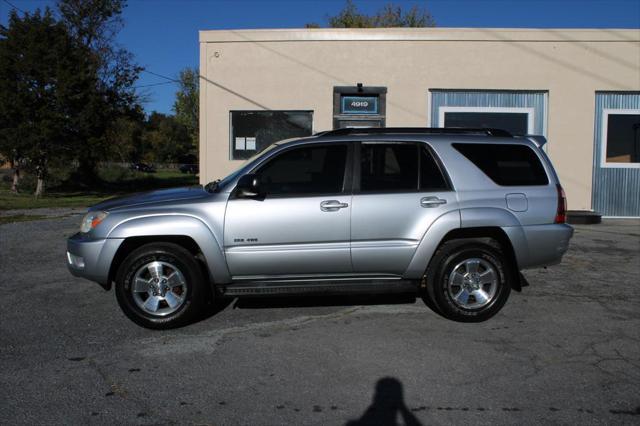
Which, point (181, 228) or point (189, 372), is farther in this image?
point (181, 228)

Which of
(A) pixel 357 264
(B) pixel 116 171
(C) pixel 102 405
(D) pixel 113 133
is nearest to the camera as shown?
(C) pixel 102 405

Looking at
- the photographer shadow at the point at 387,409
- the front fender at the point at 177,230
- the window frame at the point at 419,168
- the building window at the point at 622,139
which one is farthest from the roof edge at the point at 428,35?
the photographer shadow at the point at 387,409

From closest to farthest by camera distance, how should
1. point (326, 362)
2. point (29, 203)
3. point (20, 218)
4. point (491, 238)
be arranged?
point (326, 362) → point (491, 238) → point (20, 218) → point (29, 203)

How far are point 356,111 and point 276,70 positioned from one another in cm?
210

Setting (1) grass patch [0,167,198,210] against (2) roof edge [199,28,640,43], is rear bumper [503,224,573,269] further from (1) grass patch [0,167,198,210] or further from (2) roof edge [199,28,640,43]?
(1) grass patch [0,167,198,210]

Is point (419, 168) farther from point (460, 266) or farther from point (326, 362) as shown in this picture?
point (326, 362)

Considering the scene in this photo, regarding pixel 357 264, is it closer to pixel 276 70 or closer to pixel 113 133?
pixel 276 70

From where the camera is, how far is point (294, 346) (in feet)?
17.3

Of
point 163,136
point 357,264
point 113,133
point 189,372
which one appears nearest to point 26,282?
point 189,372

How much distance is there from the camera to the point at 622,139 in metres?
14.0

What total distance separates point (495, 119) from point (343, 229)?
9476mm

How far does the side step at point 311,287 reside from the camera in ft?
18.7

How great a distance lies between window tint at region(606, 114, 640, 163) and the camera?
1395cm

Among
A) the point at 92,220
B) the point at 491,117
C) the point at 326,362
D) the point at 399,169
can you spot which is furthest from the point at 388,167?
the point at 491,117
